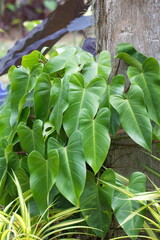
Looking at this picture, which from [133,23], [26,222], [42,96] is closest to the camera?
[26,222]

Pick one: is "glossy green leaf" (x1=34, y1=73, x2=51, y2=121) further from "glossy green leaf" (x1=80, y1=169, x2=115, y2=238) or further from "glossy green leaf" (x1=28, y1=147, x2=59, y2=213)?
"glossy green leaf" (x1=80, y1=169, x2=115, y2=238)

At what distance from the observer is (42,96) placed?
1923 mm

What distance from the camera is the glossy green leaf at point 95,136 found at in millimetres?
1715

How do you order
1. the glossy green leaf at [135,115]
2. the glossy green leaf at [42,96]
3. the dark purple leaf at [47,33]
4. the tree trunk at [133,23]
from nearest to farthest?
1. the glossy green leaf at [135,115]
2. the glossy green leaf at [42,96]
3. the tree trunk at [133,23]
4. the dark purple leaf at [47,33]

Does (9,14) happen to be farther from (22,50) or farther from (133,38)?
(133,38)

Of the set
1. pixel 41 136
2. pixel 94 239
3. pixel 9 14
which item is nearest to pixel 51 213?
pixel 94 239

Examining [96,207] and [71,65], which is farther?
[71,65]

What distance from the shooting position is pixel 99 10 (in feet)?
6.98

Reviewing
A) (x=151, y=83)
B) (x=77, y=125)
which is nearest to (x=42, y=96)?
(x=77, y=125)

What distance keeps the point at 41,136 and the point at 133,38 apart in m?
0.65

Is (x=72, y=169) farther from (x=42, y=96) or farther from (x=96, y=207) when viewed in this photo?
(x=42, y=96)

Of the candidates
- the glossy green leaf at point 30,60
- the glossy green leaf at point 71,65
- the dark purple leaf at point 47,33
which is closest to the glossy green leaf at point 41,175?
the glossy green leaf at point 71,65

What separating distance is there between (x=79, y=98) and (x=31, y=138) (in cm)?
28

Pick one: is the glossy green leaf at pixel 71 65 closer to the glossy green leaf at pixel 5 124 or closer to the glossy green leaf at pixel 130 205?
the glossy green leaf at pixel 5 124
